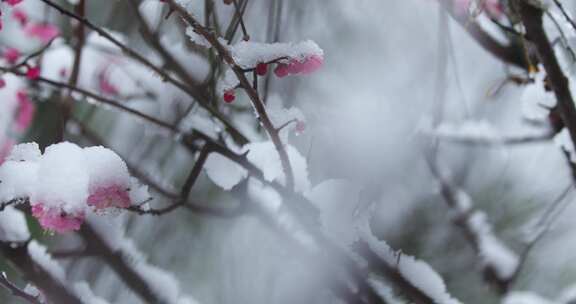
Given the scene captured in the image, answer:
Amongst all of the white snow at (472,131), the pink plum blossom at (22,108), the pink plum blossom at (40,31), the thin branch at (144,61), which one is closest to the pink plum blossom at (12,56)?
the pink plum blossom at (22,108)

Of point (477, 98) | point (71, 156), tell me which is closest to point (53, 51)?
point (71, 156)

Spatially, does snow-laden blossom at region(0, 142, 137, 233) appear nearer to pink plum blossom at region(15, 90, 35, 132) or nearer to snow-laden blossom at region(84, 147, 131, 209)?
snow-laden blossom at region(84, 147, 131, 209)

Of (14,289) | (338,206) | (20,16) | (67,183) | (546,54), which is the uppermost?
(20,16)

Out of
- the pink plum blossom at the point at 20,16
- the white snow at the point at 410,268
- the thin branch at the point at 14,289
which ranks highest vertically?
the pink plum blossom at the point at 20,16

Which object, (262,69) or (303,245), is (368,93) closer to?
(303,245)

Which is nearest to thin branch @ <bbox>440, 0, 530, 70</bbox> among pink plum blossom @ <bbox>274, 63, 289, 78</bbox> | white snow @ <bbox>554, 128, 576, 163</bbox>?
white snow @ <bbox>554, 128, 576, 163</bbox>

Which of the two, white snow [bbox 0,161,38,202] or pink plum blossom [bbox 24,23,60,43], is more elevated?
pink plum blossom [bbox 24,23,60,43]

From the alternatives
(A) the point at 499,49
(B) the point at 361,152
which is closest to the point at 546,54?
(A) the point at 499,49

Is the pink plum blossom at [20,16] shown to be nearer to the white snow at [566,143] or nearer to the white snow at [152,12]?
the white snow at [152,12]

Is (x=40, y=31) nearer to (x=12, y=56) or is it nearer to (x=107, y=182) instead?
(x=12, y=56)
